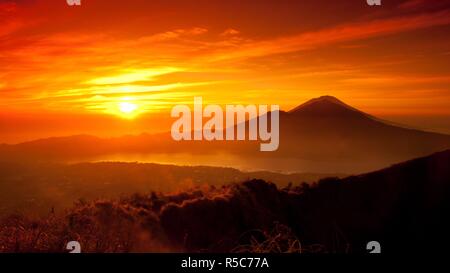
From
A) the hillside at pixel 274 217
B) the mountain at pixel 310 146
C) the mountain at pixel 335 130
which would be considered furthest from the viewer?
the mountain at pixel 335 130

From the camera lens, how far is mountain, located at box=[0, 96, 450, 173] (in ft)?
50.1

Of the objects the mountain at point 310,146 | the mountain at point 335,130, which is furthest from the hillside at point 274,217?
the mountain at point 335,130

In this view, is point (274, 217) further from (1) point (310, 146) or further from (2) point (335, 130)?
(2) point (335, 130)

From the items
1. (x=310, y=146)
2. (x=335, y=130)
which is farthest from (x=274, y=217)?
(x=335, y=130)

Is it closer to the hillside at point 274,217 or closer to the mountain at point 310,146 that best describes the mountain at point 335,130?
the mountain at point 310,146

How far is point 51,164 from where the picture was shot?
2003 centimetres

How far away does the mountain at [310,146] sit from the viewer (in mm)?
15266

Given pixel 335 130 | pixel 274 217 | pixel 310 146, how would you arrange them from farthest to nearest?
pixel 335 130, pixel 310 146, pixel 274 217

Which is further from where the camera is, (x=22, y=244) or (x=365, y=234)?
(x=365, y=234)

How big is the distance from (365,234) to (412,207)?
1956 millimetres

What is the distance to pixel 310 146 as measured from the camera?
29.6m

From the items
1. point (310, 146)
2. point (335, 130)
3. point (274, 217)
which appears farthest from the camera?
point (335, 130)
